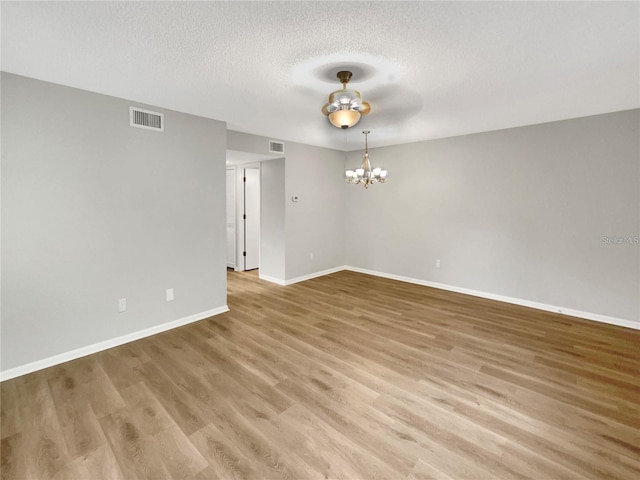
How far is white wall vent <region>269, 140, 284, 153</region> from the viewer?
4.94 m

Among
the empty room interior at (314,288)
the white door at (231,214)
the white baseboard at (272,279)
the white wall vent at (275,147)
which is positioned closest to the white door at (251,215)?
the white door at (231,214)

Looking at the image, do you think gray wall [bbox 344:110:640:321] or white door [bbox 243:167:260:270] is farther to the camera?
white door [bbox 243:167:260:270]

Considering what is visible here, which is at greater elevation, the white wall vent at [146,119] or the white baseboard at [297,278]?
the white wall vent at [146,119]

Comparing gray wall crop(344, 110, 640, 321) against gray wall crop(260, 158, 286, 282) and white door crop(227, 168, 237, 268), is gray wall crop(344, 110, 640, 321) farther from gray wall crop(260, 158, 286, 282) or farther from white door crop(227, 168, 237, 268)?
white door crop(227, 168, 237, 268)

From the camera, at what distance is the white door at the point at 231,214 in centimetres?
660

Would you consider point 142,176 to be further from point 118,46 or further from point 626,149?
point 626,149

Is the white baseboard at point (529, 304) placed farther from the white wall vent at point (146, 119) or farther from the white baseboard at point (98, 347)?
the white wall vent at point (146, 119)

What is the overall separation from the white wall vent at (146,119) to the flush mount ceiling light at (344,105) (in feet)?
6.31

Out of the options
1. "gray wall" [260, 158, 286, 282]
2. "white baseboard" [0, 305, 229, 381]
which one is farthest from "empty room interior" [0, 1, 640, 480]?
"gray wall" [260, 158, 286, 282]

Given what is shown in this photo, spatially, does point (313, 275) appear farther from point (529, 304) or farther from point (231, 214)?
point (529, 304)

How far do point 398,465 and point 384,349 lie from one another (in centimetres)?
142

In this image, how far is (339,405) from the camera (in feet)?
7.32

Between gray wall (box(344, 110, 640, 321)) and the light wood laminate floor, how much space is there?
2.24ft

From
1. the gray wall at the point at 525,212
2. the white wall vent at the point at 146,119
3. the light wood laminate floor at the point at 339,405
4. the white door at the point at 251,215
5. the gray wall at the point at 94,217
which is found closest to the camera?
the light wood laminate floor at the point at 339,405
